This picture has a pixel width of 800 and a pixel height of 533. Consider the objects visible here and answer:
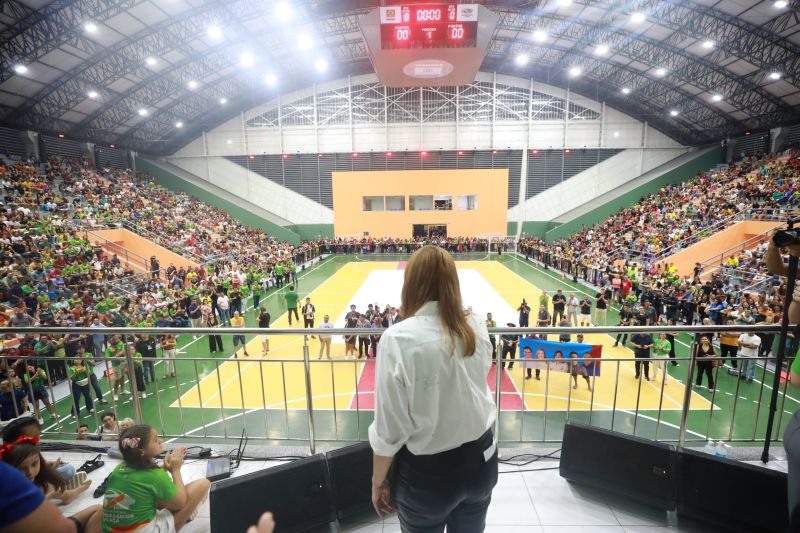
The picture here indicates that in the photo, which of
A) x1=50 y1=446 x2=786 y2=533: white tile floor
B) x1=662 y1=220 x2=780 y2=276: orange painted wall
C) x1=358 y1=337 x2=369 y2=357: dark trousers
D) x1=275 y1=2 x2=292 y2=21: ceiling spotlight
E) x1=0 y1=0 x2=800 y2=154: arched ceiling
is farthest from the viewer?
x1=662 y1=220 x2=780 y2=276: orange painted wall

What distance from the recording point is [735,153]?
33.1 m

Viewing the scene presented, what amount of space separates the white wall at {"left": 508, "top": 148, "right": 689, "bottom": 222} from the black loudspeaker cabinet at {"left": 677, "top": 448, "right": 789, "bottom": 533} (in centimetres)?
3647

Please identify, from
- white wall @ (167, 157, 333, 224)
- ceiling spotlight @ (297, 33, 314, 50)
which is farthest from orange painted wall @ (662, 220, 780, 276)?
white wall @ (167, 157, 333, 224)

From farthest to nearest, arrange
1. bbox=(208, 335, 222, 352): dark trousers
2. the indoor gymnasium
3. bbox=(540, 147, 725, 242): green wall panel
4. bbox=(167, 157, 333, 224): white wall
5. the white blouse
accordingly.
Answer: bbox=(167, 157, 333, 224): white wall < bbox=(540, 147, 725, 242): green wall panel < bbox=(208, 335, 222, 352): dark trousers < the indoor gymnasium < the white blouse

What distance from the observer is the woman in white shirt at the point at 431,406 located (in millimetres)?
1614

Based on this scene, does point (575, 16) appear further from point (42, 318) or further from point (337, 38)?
point (42, 318)

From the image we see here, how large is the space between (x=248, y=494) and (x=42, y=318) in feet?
41.2

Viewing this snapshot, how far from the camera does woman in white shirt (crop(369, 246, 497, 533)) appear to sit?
1.61 meters

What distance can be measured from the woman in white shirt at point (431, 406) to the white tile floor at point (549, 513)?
1641mm

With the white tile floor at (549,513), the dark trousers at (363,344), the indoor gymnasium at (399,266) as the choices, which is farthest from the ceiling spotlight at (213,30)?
the white tile floor at (549,513)

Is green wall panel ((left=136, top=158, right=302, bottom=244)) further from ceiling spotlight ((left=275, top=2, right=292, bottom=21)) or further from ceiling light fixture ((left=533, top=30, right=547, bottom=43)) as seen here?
ceiling light fixture ((left=533, top=30, right=547, bottom=43))

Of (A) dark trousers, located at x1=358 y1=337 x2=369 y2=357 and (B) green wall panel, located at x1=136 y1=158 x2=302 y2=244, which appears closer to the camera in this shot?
(A) dark trousers, located at x1=358 y1=337 x2=369 y2=357

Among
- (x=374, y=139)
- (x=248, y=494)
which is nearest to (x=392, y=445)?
(x=248, y=494)

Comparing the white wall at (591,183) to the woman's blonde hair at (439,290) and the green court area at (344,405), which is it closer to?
the green court area at (344,405)
